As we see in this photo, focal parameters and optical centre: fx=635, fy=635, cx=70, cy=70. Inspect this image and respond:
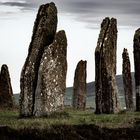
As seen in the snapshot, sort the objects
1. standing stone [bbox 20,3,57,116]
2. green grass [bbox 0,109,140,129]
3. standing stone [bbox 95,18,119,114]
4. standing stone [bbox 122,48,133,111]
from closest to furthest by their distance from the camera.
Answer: green grass [bbox 0,109,140,129]
standing stone [bbox 20,3,57,116]
standing stone [bbox 95,18,119,114]
standing stone [bbox 122,48,133,111]

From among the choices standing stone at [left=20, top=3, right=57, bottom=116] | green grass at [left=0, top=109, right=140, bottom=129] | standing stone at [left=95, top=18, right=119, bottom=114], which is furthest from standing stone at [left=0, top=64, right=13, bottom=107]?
green grass at [left=0, top=109, right=140, bottom=129]

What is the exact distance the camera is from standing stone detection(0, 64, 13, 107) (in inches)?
2189

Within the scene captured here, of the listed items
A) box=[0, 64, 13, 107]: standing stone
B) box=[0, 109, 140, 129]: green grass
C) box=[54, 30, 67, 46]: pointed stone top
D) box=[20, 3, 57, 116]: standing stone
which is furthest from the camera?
box=[0, 64, 13, 107]: standing stone

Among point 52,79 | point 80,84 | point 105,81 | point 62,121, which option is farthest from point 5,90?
point 62,121

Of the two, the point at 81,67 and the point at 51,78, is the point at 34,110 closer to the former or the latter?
the point at 51,78

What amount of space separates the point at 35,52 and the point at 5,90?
15623 millimetres

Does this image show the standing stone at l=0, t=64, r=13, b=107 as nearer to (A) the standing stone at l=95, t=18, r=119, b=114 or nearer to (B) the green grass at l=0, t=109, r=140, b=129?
(A) the standing stone at l=95, t=18, r=119, b=114

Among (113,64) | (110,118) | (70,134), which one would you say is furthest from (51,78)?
(70,134)

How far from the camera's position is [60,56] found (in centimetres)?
4091

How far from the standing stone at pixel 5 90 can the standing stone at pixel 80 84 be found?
12317mm

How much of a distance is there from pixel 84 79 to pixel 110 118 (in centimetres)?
2995

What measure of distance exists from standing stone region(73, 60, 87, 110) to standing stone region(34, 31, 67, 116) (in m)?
27.0

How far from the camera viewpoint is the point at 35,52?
1636 inches

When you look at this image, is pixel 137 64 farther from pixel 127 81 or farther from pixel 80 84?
pixel 80 84
